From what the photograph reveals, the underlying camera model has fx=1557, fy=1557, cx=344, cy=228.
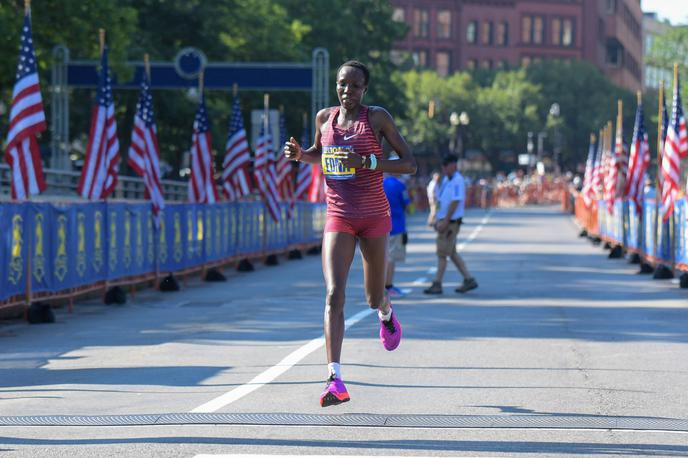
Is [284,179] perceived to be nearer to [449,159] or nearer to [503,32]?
[449,159]

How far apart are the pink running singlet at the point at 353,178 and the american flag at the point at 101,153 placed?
38.3 ft

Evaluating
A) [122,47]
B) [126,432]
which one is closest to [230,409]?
[126,432]

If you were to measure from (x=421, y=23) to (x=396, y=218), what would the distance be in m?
106

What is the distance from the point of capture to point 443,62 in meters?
126

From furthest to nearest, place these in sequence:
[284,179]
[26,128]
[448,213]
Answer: [284,179] → [448,213] → [26,128]

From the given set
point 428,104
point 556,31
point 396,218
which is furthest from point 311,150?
point 556,31

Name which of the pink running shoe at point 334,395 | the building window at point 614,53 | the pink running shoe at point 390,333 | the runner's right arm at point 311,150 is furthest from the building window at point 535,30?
the pink running shoe at point 334,395

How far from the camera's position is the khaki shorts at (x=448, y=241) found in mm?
A: 20672

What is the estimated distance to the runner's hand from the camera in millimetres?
9727

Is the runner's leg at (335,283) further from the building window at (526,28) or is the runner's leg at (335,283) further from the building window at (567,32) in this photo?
the building window at (567,32)

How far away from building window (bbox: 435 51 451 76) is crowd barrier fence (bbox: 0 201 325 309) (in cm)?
9714

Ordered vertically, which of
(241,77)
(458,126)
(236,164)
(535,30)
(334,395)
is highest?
(535,30)

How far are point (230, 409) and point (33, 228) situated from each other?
8.09 m

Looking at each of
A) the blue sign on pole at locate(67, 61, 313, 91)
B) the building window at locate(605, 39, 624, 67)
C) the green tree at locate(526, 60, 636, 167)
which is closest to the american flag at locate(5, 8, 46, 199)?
the blue sign on pole at locate(67, 61, 313, 91)
